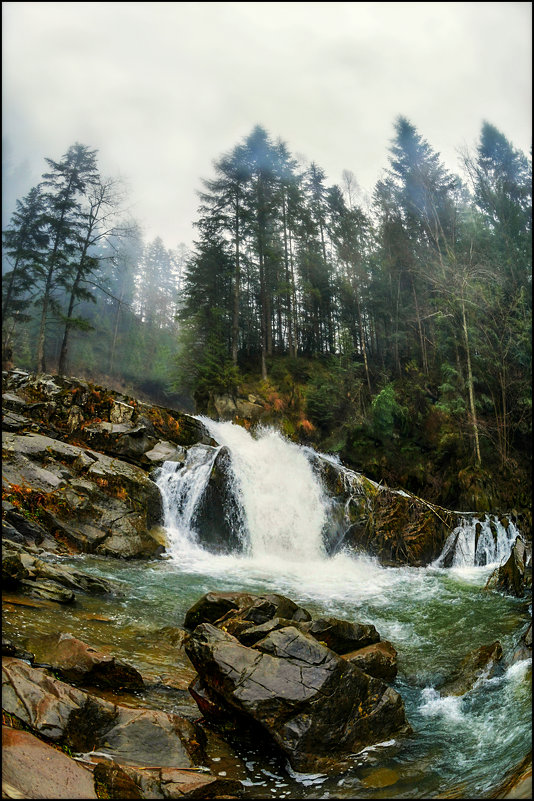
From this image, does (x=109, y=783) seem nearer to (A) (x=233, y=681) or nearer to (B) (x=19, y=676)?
(B) (x=19, y=676)

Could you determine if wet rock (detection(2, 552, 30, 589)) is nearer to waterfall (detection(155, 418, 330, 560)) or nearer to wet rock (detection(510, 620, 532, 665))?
waterfall (detection(155, 418, 330, 560))

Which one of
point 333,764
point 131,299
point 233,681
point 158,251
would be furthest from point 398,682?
point 131,299

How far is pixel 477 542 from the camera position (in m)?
6.18

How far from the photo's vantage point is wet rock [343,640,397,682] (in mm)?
4684

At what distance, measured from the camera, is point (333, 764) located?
321 centimetres

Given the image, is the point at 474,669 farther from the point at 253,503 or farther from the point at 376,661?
the point at 253,503

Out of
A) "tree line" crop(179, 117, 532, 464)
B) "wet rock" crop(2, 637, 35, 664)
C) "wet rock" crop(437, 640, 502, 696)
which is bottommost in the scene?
"wet rock" crop(437, 640, 502, 696)

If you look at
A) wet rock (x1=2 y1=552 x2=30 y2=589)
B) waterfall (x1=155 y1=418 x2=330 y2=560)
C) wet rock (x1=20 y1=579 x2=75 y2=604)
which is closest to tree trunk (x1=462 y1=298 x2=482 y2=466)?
waterfall (x1=155 y1=418 x2=330 y2=560)

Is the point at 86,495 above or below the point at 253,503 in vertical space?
above

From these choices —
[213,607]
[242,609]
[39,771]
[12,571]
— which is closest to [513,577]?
[242,609]

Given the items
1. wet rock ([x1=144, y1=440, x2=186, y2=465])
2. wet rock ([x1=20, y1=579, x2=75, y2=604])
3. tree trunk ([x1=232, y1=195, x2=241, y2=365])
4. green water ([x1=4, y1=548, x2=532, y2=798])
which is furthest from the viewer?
tree trunk ([x1=232, y1=195, x2=241, y2=365])

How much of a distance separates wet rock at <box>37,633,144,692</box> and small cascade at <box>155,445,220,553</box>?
6654 mm

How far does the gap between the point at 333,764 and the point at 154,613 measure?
364 centimetres

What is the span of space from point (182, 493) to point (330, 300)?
6098mm
